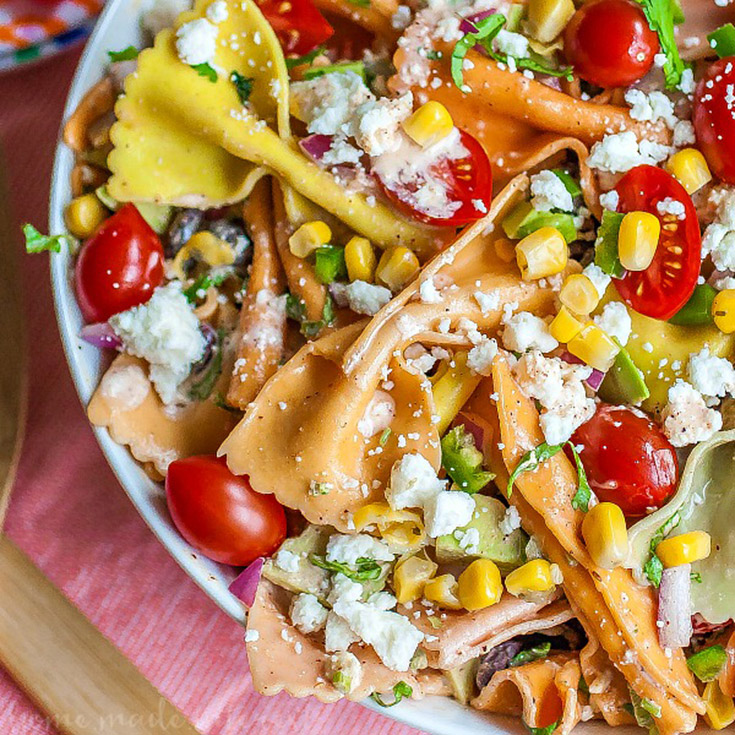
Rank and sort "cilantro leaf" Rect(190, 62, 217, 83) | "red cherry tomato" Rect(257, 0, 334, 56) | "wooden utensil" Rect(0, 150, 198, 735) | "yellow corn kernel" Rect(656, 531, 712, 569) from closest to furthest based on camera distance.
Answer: "yellow corn kernel" Rect(656, 531, 712, 569) < "cilantro leaf" Rect(190, 62, 217, 83) < "red cherry tomato" Rect(257, 0, 334, 56) < "wooden utensil" Rect(0, 150, 198, 735)

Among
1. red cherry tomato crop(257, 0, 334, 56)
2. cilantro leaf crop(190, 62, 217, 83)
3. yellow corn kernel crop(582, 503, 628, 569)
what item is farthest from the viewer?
red cherry tomato crop(257, 0, 334, 56)

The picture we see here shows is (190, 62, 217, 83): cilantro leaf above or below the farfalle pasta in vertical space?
above

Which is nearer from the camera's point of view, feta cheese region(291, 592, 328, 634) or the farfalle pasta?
the farfalle pasta

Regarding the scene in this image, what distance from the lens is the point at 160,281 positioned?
10.5 feet

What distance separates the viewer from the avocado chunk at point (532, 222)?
9.96 feet

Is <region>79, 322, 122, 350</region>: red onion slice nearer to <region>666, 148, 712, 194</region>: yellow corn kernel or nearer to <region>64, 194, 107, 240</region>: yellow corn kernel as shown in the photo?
<region>64, 194, 107, 240</region>: yellow corn kernel

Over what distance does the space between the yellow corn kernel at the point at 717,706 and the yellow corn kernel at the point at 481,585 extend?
2.25 ft

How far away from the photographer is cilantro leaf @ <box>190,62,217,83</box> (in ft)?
10.1

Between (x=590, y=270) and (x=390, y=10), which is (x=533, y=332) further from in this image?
(x=390, y=10)

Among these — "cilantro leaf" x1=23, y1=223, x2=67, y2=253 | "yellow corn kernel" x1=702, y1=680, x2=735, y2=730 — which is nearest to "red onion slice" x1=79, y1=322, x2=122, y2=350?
"cilantro leaf" x1=23, y1=223, x2=67, y2=253

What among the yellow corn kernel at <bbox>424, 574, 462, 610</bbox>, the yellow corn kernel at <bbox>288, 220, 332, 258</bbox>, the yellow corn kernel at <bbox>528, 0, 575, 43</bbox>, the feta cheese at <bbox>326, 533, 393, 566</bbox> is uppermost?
the yellow corn kernel at <bbox>528, 0, 575, 43</bbox>

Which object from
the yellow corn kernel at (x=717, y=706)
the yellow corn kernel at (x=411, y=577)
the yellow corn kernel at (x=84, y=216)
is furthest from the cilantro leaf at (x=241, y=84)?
the yellow corn kernel at (x=717, y=706)

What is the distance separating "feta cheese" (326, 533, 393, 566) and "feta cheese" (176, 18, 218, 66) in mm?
1475

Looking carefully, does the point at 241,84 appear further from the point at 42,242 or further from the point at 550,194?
the point at 550,194
